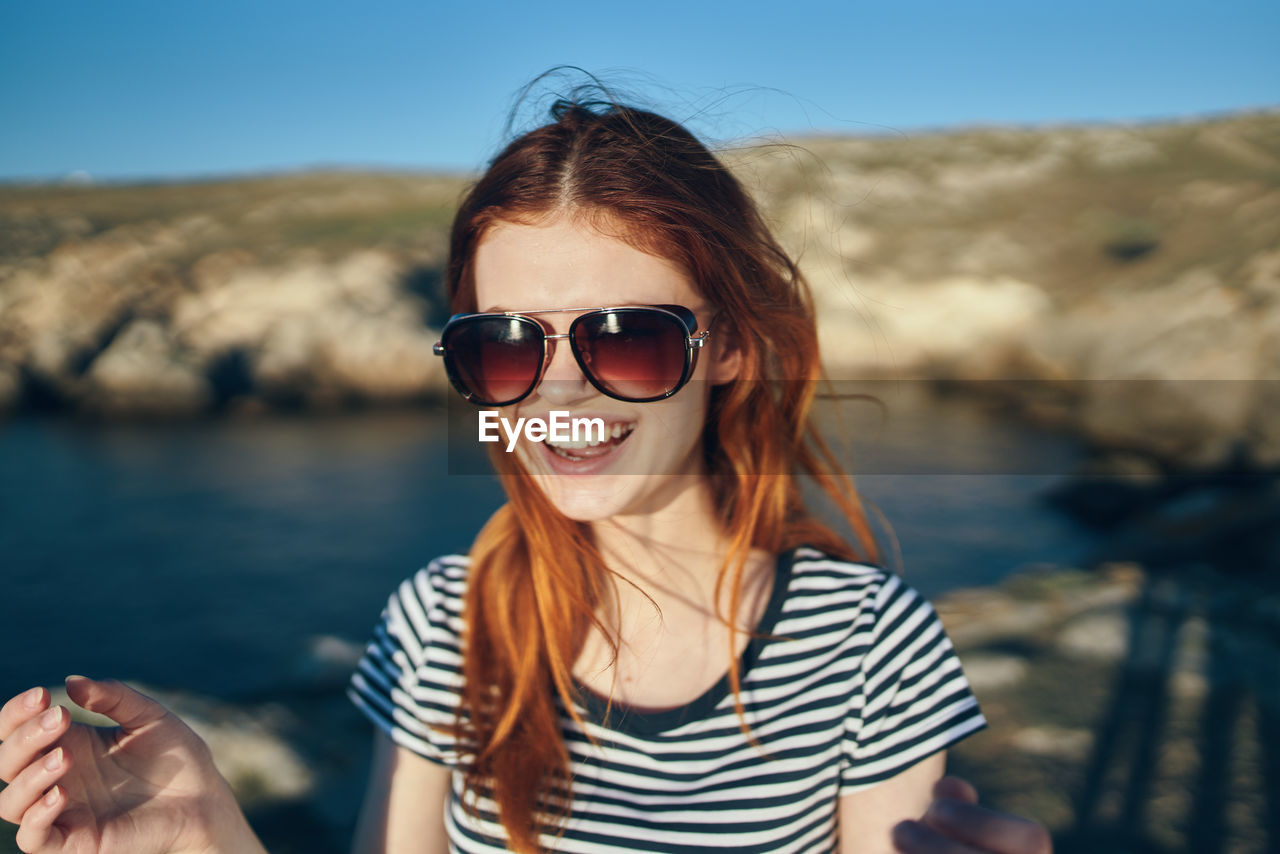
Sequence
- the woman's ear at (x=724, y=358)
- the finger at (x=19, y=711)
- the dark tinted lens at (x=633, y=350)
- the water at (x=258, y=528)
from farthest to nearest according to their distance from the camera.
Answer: the water at (x=258, y=528) < the woman's ear at (x=724, y=358) < the dark tinted lens at (x=633, y=350) < the finger at (x=19, y=711)

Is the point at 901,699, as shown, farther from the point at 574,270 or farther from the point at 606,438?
the point at 574,270

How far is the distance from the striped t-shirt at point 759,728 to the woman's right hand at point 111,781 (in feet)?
1.23

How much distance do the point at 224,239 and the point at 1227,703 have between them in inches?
720

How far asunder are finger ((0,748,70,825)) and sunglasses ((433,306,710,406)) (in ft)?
3.00

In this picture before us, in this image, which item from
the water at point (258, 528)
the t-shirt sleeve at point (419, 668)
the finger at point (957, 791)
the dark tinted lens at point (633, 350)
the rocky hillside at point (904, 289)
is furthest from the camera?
the rocky hillside at point (904, 289)

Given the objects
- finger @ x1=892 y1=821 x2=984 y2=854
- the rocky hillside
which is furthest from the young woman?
the rocky hillside

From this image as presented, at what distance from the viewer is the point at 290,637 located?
782 cm

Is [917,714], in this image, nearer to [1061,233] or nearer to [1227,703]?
[1227,703]

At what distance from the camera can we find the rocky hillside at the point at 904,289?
11008 millimetres

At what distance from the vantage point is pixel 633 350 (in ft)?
5.04

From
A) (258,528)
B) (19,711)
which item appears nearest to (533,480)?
(19,711)

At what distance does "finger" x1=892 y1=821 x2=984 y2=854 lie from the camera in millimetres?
1189

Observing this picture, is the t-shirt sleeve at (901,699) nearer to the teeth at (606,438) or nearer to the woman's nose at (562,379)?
the teeth at (606,438)

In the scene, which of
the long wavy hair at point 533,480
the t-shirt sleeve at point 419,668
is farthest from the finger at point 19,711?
the long wavy hair at point 533,480
